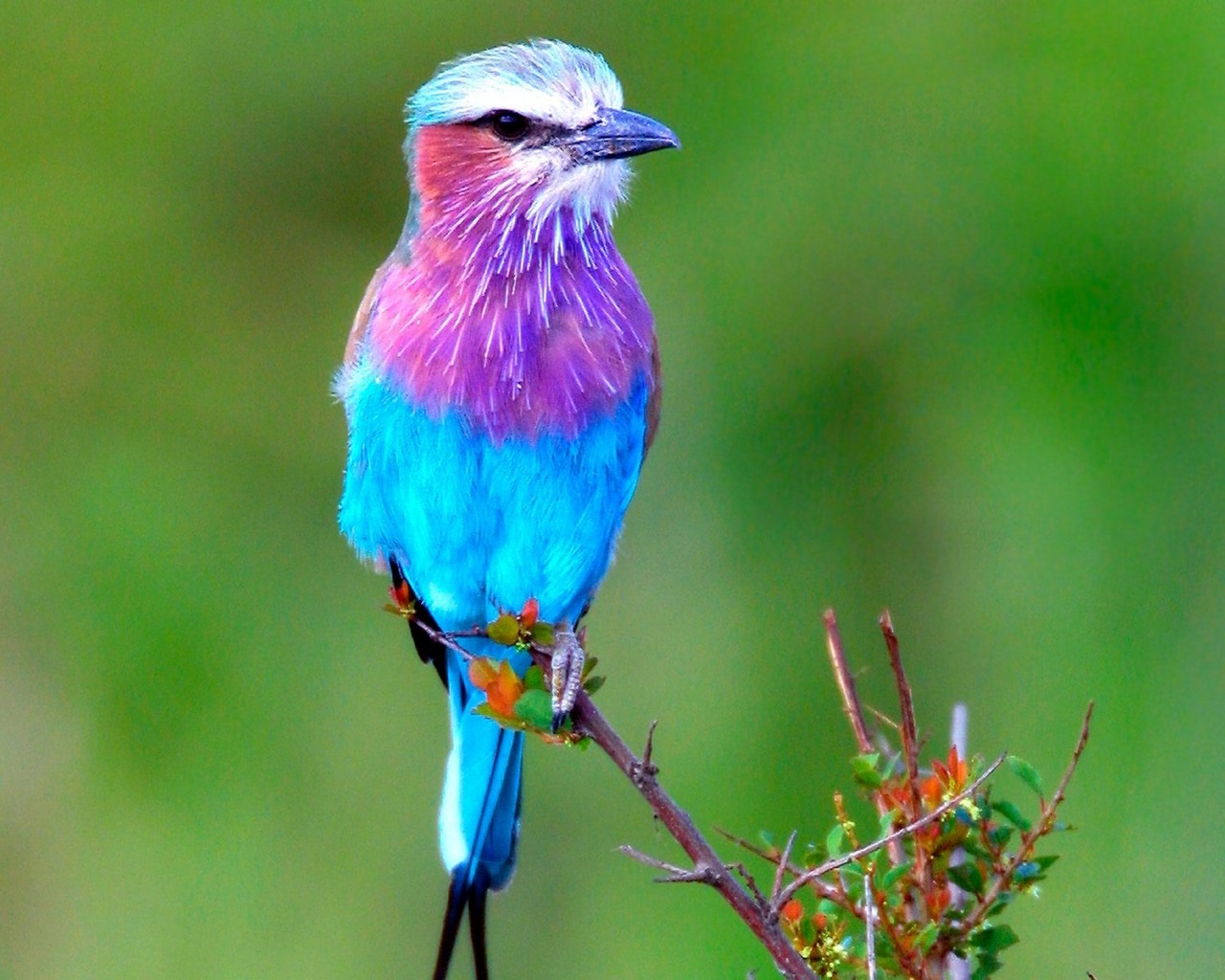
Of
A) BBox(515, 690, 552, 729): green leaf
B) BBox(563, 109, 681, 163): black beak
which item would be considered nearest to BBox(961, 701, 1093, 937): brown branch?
Answer: BBox(515, 690, 552, 729): green leaf

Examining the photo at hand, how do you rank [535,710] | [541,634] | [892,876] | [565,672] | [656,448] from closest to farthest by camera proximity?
[892,876] < [535,710] < [541,634] < [565,672] < [656,448]

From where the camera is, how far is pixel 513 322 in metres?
2.98

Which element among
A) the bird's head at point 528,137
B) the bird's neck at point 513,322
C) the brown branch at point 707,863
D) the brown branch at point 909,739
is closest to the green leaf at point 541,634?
the brown branch at point 707,863

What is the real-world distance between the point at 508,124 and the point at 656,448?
68.1 inches

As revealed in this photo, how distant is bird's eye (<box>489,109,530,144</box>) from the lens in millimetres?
2996

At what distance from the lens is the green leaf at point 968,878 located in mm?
2031

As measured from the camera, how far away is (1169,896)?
13.7 feet

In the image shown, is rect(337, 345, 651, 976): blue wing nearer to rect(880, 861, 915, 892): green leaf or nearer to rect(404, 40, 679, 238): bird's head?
rect(404, 40, 679, 238): bird's head

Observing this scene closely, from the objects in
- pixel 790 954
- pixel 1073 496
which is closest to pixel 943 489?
pixel 1073 496

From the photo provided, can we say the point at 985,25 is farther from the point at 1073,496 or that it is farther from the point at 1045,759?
the point at 1045,759

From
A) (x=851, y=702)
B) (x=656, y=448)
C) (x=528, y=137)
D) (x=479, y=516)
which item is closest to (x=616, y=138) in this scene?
(x=528, y=137)

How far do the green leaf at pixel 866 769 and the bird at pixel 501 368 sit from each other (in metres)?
1.02

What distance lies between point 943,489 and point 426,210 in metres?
2.16

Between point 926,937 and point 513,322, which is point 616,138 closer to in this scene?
point 513,322
